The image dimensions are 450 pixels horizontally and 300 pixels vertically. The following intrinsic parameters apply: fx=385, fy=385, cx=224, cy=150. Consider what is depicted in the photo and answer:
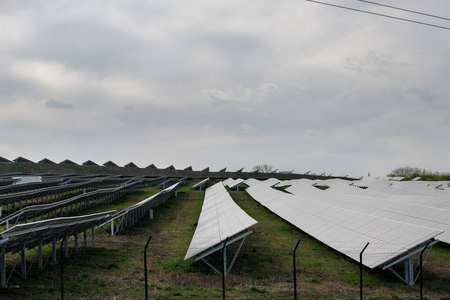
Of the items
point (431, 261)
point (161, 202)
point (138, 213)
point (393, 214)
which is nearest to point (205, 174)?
point (161, 202)

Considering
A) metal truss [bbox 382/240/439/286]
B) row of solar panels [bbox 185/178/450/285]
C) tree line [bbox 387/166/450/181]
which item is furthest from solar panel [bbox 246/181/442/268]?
tree line [bbox 387/166/450/181]

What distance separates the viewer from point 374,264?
18.0 m

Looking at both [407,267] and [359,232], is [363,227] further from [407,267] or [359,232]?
[407,267]

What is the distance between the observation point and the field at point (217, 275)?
15867 mm

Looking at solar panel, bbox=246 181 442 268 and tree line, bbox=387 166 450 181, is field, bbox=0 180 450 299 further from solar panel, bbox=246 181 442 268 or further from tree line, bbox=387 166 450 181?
tree line, bbox=387 166 450 181

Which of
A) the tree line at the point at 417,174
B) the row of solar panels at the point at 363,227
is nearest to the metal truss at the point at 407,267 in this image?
the row of solar panels at the point at 363,227

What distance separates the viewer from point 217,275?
19.0 m

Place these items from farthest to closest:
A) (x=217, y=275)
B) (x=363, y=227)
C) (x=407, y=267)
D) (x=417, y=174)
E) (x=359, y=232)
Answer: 1. (x=417, y=174)
2. (x=363, y=227)
3. (x=359, y=232)
4. (x=217, y=275)
5. (x=407, y=267)

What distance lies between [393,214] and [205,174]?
96.9m

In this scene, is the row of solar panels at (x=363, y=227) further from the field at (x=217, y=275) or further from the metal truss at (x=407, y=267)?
the field at (x=217, y=275)

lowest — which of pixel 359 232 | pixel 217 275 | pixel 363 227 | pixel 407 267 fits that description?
pixel 217 275

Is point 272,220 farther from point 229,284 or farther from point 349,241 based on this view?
point 229,284

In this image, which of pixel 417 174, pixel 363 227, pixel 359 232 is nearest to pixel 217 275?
pixel 359 232

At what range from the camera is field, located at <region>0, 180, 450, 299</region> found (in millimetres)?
15867
